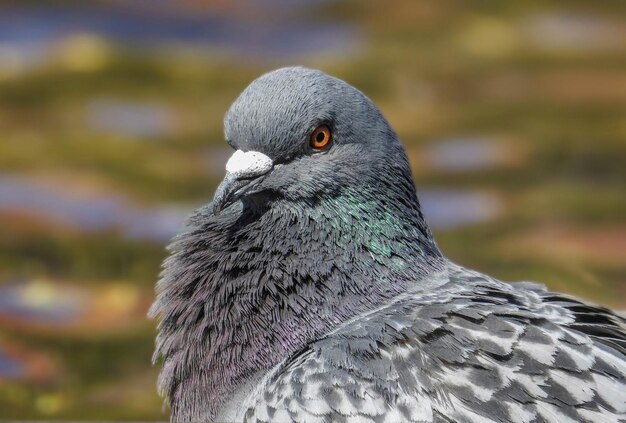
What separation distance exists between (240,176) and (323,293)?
0.67m

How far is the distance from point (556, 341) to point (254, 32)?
28.6 feet

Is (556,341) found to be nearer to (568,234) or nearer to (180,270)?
(180,270)

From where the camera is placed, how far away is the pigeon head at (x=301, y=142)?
198 inches

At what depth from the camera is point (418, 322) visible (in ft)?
15.4

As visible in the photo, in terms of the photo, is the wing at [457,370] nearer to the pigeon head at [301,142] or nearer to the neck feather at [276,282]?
the neck feather at [276,282]

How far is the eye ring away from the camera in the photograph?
5117 millimetres

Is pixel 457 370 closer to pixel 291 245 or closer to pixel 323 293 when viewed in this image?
pixel 323 293

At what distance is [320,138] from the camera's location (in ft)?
16.9

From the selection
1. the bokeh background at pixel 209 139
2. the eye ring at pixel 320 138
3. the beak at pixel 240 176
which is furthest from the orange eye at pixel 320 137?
the bokeh background at pixel 209 139

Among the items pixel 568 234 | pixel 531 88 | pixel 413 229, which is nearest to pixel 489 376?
pixel 413 229

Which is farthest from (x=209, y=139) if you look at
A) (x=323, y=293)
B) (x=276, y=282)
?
(x=323, y=293)

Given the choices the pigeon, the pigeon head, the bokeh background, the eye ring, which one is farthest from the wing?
the bokeh background

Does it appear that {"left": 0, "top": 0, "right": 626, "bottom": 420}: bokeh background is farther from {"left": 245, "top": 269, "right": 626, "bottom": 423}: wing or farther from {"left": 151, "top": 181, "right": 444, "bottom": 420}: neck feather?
{"left": 245, "top": 269, "right": 626, "bottom": 423}: wing

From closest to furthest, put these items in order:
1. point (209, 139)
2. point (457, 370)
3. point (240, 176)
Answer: point (457, 370) → point (240, 176) → point (209, 139)
